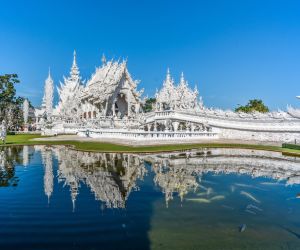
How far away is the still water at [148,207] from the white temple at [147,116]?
15.0 meters

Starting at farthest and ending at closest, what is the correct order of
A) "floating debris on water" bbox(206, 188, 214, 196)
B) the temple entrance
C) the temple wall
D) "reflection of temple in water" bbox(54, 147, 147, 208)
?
1. the temple entrance
2. the temple wall
3. "floating debris on water" bbox(206, 188, 214, 196)
4. "reflection of temple in water" bbox(54, 147, 147, 208)

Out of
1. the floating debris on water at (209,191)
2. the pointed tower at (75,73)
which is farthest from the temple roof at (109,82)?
the floating debris on water at (209,191)

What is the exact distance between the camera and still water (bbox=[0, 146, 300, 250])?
6812mm

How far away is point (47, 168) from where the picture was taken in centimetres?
1591

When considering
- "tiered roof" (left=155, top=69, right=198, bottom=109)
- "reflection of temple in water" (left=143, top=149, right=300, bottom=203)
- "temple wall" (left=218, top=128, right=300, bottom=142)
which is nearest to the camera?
"reflection of temple in water" (left=143, top=149, right=300, bottom=203)

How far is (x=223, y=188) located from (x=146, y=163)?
6.27m

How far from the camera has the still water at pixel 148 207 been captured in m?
6.81

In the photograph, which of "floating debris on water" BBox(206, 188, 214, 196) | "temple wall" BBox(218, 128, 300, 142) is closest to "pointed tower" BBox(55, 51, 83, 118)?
"temple wall" BBox(218, 128, 300, 142)

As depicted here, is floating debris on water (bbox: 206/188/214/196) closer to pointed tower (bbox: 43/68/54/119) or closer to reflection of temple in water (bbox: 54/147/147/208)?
reflection of temple in water (bbox: 54/147/147/208)

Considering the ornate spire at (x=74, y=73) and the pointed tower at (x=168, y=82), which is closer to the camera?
the pointed tower at (x=168, y=82)

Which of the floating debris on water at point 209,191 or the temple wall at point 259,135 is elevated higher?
the temple wall at point 259,135

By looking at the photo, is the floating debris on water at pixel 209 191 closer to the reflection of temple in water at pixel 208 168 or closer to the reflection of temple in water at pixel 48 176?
the reflection of temple in water at pixel 208 168

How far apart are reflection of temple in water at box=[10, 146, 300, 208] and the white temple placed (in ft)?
34.8

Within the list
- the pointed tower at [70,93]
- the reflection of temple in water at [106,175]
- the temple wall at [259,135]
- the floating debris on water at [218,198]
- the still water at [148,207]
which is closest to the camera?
the still water at [148,207]
